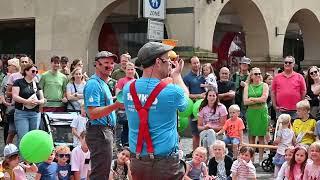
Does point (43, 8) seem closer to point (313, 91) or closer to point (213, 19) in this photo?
point (213, 19)

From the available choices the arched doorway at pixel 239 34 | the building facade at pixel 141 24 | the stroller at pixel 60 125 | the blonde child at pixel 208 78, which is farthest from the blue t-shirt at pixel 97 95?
the arched doorway at pixel 239 34

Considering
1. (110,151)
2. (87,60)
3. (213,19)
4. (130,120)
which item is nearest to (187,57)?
(213,19)

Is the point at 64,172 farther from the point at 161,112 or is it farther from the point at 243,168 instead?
the point at 161,112

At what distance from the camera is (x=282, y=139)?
32.7 feet

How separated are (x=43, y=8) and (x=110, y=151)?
11614mm

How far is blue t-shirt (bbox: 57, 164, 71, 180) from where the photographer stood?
9008mm

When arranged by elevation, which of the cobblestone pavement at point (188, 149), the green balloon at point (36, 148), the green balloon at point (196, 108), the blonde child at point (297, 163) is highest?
the green balloon at point (196, 108)

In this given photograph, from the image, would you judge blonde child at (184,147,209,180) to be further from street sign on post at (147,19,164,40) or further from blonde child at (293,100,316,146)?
street sign on post at (147,19,164,40)

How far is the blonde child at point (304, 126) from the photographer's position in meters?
9.86

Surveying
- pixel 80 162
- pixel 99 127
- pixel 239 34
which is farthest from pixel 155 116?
pixel 239 34

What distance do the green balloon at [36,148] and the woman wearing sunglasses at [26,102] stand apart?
1.98m

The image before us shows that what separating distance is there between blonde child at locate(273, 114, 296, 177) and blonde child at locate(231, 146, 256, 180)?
84 centimetres

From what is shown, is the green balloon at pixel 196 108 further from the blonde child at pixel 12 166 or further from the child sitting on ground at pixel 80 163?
the blonde child at pixel 12 166

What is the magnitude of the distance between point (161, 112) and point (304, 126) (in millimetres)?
5245
